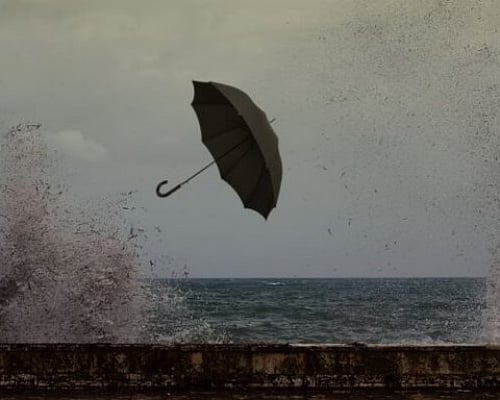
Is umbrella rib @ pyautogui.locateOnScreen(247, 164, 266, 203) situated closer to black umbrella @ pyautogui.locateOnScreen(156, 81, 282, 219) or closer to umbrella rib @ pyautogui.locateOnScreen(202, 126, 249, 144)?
black umbrella @ pyautogui.locateOnScreen(156, 81, 282, 219)

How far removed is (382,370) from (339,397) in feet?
2.16

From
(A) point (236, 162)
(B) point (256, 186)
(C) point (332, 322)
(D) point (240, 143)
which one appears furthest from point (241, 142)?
(C) point (332, 322)

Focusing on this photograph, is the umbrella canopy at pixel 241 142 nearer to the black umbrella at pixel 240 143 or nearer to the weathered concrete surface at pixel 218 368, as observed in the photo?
the black umbrella at pixel 240 143

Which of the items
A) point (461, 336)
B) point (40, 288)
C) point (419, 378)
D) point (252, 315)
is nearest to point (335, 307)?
point (252, 315)

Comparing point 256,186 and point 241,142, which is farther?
point 241,142

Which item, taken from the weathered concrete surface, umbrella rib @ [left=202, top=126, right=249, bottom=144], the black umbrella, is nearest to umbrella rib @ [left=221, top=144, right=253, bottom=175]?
the black umbrella

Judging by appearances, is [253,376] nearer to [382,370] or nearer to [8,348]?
[382,370]

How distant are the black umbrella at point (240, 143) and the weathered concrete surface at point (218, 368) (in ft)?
4.60

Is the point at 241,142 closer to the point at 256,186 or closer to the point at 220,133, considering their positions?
the point at 220,133

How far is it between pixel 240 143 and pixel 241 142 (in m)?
0.01

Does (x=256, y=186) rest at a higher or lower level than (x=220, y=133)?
lower

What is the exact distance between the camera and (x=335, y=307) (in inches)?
1678

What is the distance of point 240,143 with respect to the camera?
6.95 meters

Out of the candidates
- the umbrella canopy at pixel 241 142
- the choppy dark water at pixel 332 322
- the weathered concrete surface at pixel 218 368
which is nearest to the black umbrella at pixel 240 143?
the umbrella canopy at pixel 241 142
